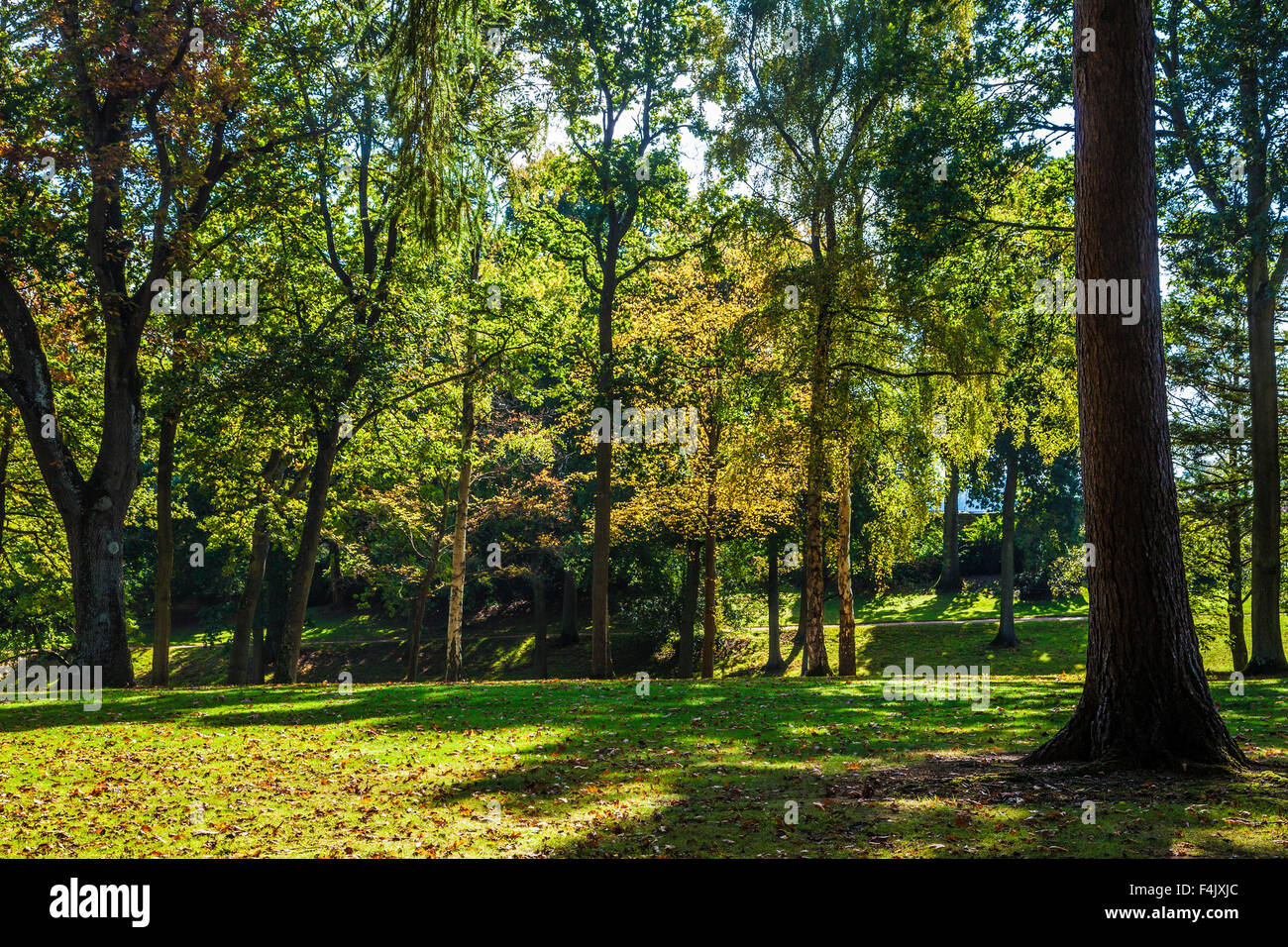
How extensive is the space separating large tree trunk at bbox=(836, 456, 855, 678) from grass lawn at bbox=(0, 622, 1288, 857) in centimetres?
594

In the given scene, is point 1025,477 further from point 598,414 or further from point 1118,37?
point 1118,37

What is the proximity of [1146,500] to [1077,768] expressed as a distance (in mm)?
2161

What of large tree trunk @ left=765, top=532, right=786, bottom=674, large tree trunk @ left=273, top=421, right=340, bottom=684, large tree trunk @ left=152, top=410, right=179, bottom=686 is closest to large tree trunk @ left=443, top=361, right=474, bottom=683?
large tree trunk @ left=273, top=421, right=340, bottom=684

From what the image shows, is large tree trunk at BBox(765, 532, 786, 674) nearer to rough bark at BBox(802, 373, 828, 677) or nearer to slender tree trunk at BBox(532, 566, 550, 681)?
slender tree trunk at BBox(532, 566, 550, 681)

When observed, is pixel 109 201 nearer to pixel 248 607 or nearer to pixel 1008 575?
pixel 248 607

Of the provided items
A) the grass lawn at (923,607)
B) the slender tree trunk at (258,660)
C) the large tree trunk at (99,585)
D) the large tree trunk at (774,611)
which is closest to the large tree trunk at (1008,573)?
the grass lawn at (923,607)

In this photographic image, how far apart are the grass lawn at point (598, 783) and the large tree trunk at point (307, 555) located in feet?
20.9

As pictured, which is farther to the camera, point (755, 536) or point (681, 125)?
point (755, 536)

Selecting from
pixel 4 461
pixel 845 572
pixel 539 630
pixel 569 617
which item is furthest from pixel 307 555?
pixel 569 617

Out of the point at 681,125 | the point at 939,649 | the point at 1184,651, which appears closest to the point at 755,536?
the point at 939,649

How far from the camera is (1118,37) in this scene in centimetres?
698

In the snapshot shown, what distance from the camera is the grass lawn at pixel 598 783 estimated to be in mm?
5234

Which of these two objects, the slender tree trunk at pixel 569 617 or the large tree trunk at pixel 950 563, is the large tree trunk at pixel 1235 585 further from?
the slender tree trunk at pixel 569 617

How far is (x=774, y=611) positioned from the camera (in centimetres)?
2991
